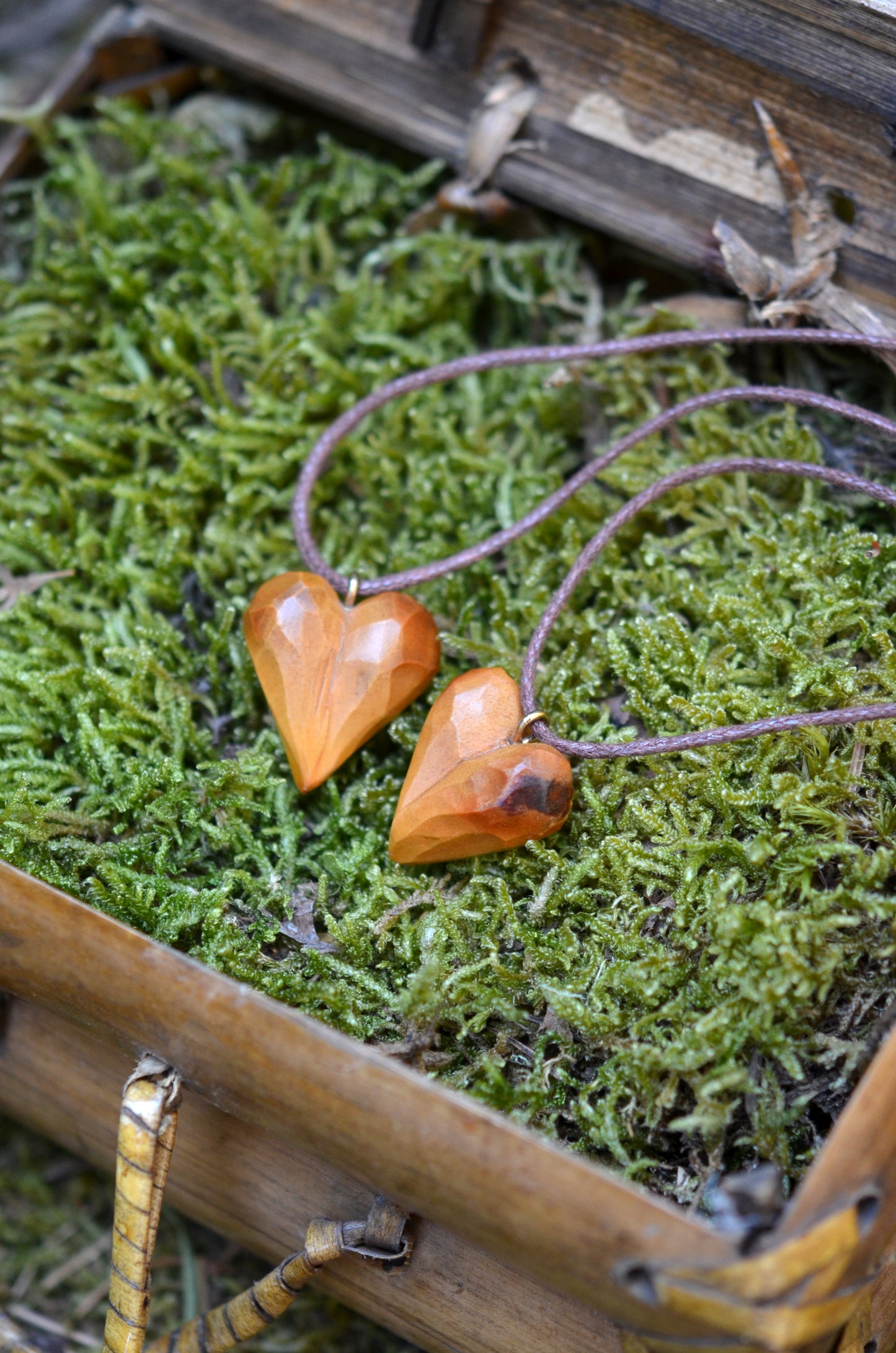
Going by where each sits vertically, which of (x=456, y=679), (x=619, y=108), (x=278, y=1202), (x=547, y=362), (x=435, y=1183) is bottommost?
(x=278, y=1202)

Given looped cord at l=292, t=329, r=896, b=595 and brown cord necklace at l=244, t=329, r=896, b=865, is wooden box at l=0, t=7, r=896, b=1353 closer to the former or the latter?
looped cord at l=292, t=329, r=896, b=595

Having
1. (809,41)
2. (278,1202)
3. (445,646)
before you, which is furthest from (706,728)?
(809,41)

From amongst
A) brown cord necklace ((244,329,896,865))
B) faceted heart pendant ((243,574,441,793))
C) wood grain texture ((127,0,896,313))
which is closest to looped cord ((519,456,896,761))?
brown cord necklace ((244,329,896,865))

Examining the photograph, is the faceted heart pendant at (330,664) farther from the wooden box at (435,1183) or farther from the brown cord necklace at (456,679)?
the wooden box at (435,1183)

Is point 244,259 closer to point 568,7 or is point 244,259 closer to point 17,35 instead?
point 568,7

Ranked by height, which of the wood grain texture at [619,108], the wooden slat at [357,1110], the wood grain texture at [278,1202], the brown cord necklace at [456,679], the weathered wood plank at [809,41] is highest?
the weathered wood plank at [809,41]

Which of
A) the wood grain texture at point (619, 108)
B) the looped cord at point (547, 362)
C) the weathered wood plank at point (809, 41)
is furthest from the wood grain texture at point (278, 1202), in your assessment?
the weathered wood plank at point (809, 41)

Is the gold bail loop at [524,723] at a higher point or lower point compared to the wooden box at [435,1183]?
higher

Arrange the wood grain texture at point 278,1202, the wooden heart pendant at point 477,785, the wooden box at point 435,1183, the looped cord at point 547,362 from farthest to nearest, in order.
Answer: the looped cord at point 547,362 → the wooden heart pendant at point 477,785 → the wood grain texture at point 278,1202 → the wooden box at point 435,1183

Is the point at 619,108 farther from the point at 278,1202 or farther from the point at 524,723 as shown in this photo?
the point at 278,1202
